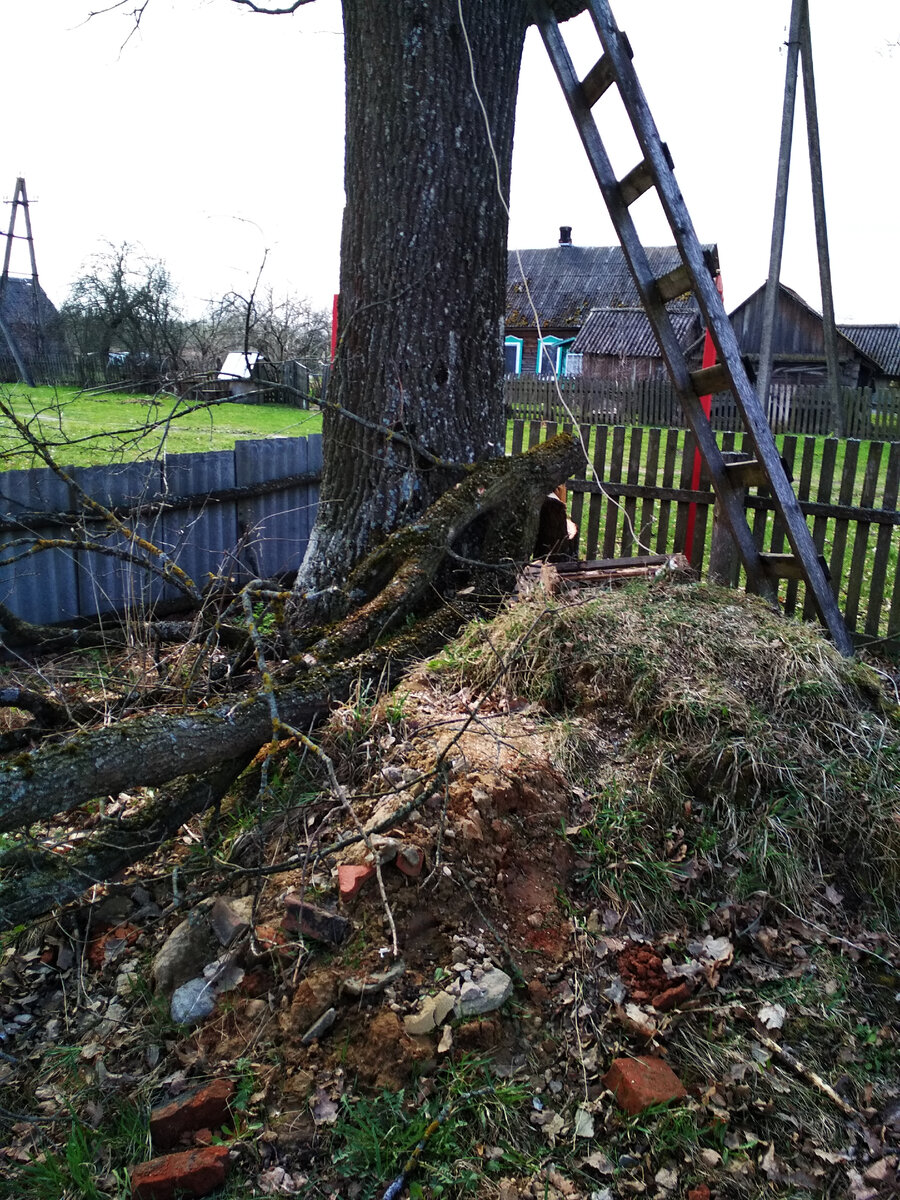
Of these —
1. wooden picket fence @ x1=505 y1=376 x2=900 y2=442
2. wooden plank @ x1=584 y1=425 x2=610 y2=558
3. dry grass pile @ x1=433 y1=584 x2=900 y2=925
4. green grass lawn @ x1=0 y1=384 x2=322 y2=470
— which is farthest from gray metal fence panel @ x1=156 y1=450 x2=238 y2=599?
wooden picket fence @ x1=505 y1=376 x2=900 y2=442

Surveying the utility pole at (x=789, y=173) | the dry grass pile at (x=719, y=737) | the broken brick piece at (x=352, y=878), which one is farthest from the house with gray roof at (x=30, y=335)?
the broken brick piece at (x=352, y=878)

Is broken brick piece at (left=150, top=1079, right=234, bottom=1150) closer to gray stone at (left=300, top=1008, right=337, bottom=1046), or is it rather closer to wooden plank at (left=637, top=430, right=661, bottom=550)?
gray stone at (left=300, top=1008, right=337, bottom=1046)

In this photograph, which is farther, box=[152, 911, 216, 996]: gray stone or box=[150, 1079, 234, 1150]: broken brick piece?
box=[152, 911, 216, 996]: gray stone

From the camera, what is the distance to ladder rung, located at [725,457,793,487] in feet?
15.2

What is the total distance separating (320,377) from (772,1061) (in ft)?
12.7

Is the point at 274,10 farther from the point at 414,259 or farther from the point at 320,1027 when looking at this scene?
the point at 320,1027

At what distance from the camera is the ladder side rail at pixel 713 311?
4250 millimetres

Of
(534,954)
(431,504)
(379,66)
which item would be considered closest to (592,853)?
(534,954)

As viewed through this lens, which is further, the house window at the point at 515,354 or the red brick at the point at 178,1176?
the house window at the point at 515,354

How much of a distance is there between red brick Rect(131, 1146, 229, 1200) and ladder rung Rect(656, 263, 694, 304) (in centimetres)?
421

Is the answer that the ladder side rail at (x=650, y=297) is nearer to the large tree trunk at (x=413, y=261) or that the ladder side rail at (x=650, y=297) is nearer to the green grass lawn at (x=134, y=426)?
the large tree trunk at (x=413, y=261)

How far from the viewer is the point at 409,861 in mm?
2639

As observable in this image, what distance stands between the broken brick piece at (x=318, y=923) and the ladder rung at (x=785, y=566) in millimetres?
3266

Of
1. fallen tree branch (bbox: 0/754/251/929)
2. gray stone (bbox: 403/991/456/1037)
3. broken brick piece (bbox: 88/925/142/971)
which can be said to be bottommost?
broken brick piece (bbox: 88/925/142/971)
